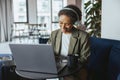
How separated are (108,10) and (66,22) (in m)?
0.95

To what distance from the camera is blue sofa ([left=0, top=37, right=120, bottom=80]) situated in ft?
7.88

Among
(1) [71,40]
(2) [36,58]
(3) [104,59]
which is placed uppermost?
(1) [71,40]

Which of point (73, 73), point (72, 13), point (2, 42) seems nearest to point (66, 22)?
point (72, 13)

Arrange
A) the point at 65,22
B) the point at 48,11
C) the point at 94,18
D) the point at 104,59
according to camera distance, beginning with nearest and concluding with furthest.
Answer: the point at 65,22 < the point at 104,59 < the point at 94,18 < the point at 48,11

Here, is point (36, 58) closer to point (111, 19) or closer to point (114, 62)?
point (114, 62)

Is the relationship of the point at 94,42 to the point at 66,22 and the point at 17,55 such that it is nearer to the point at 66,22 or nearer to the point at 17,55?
the point at 66,22

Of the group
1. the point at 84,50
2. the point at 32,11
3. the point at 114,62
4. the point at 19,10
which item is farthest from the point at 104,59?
the point at 19,10

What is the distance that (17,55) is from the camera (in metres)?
1.88

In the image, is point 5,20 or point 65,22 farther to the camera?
point 5,20

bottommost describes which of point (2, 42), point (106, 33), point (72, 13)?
point (2, 42)

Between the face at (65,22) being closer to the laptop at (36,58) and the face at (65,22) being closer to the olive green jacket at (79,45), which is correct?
the olive green jacket at (79,45)

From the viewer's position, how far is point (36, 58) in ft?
5.86

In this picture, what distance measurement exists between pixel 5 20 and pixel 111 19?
22.9 ft

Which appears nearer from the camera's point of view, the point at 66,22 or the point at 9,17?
the point at 66,22
